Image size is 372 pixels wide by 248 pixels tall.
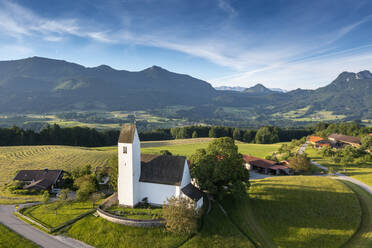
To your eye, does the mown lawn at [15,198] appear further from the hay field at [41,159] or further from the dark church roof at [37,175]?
the hay field at [41,159]

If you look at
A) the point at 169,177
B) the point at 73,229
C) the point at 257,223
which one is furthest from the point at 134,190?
the point at 257,223

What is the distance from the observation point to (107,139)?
130m

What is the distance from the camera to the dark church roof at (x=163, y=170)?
125ft

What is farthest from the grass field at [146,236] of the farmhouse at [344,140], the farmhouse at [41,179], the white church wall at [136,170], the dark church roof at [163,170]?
the farmhouse at [344,140]

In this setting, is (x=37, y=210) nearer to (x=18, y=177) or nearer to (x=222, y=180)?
(x=18, y=177)

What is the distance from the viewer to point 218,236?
1326 inches

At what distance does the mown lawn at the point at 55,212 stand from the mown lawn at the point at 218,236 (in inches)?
794

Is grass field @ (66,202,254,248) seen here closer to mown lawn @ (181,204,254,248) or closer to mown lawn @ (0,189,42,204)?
mown lawn @ (181,204,254,248)

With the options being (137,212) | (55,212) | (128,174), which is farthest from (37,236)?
(128,174)

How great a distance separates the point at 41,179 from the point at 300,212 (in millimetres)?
57427

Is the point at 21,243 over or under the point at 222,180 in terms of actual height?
under

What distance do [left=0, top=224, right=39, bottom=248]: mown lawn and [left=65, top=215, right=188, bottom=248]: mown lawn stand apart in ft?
15.9

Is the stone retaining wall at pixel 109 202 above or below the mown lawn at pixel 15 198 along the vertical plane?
above

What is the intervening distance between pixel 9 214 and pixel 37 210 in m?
4.19
